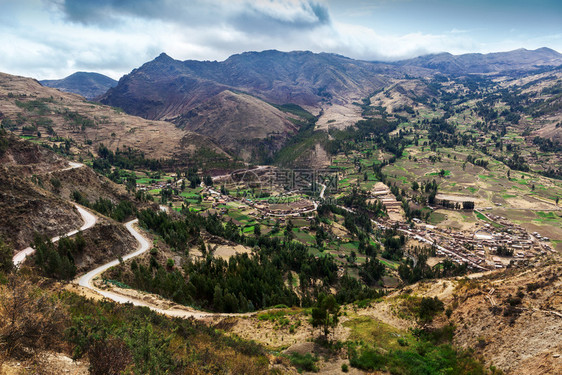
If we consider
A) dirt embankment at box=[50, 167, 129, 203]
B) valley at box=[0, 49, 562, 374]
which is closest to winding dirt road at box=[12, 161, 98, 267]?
valley at box=[0, 49, 562, 374]

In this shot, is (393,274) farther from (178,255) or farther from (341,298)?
(178,255)

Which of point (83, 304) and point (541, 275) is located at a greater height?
point (541, 275)

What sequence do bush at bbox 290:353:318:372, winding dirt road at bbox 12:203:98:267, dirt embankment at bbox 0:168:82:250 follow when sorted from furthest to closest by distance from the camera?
dirt embankment at bbox 0:168:82:250
winding dirt road at bbox 12:203:98:267
bush at bbox 290:353:318:372

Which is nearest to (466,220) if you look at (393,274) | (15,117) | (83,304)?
(393,274)

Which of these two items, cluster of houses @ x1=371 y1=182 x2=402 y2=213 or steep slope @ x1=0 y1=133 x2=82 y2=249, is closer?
steep slope @ x1=0 y1=133 x2=82 y2=249

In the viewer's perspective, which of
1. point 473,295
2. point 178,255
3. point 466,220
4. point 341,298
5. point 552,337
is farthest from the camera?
point 466,220

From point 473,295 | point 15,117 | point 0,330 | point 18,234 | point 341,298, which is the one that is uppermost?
Result: point 15,117

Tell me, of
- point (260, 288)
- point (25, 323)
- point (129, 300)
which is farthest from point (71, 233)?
point (25, 323)

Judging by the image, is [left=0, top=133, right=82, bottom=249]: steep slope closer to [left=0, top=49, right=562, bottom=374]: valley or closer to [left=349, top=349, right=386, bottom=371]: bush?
[left=0, top=49, right=562, bottom=374]: valley

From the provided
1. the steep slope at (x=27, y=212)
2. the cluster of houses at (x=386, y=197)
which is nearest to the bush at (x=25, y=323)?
the steep slope at (x=27, y=212)

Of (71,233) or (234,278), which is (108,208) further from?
(234,278)

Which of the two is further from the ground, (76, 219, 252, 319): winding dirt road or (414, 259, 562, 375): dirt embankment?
(414, 259, 562, 375): dirt embankment
